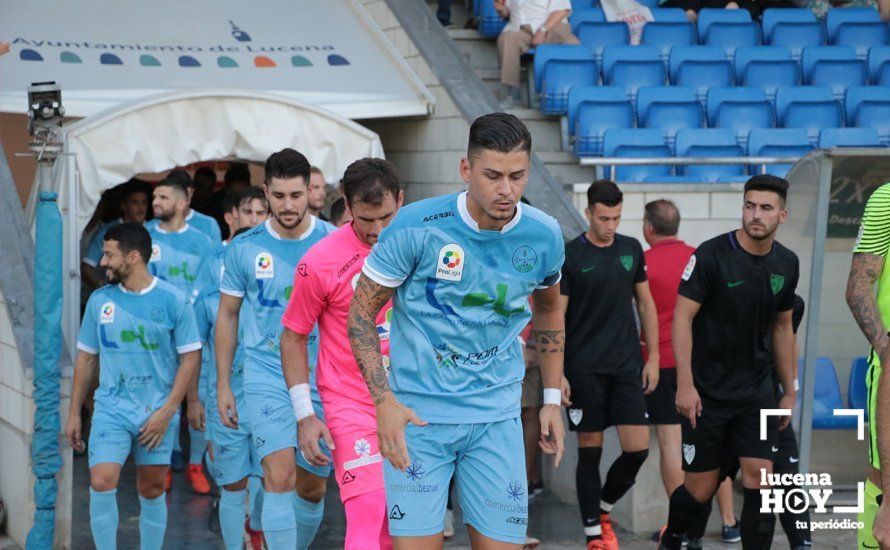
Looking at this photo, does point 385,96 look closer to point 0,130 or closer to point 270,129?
point 270,129

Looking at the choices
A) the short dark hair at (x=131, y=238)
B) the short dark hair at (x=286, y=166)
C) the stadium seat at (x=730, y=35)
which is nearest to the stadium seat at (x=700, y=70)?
the stadium seat at (x=730, y=35)

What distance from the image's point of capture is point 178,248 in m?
10.4

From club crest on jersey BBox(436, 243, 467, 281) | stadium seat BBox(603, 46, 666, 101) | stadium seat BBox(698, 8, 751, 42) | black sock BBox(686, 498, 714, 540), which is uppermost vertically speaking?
stadium seat BBox(698, 8, 751, 42)

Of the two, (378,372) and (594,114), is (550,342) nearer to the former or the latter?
(378,372)

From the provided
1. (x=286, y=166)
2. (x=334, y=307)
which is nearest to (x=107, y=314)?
(x=286, y=166)

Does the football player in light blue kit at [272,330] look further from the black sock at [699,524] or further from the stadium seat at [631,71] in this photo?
the stadium seat at [631,71]

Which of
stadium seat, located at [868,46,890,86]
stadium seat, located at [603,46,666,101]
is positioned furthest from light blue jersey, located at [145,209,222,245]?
stadium seat, located at [868,46,890,86]

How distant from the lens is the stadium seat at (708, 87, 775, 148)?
41.3ft

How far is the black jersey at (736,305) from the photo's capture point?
7.31 metres

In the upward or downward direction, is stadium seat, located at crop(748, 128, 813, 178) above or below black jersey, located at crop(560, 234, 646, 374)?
above

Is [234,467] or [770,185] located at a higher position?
[770,185]

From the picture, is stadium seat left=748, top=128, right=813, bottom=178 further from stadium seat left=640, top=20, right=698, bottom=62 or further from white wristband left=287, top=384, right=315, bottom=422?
white wristband left=287, top=384, right=315, bottom=422

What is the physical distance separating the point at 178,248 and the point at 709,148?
15.7 ft

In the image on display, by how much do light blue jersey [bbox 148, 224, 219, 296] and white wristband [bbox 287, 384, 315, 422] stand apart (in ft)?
14.1
